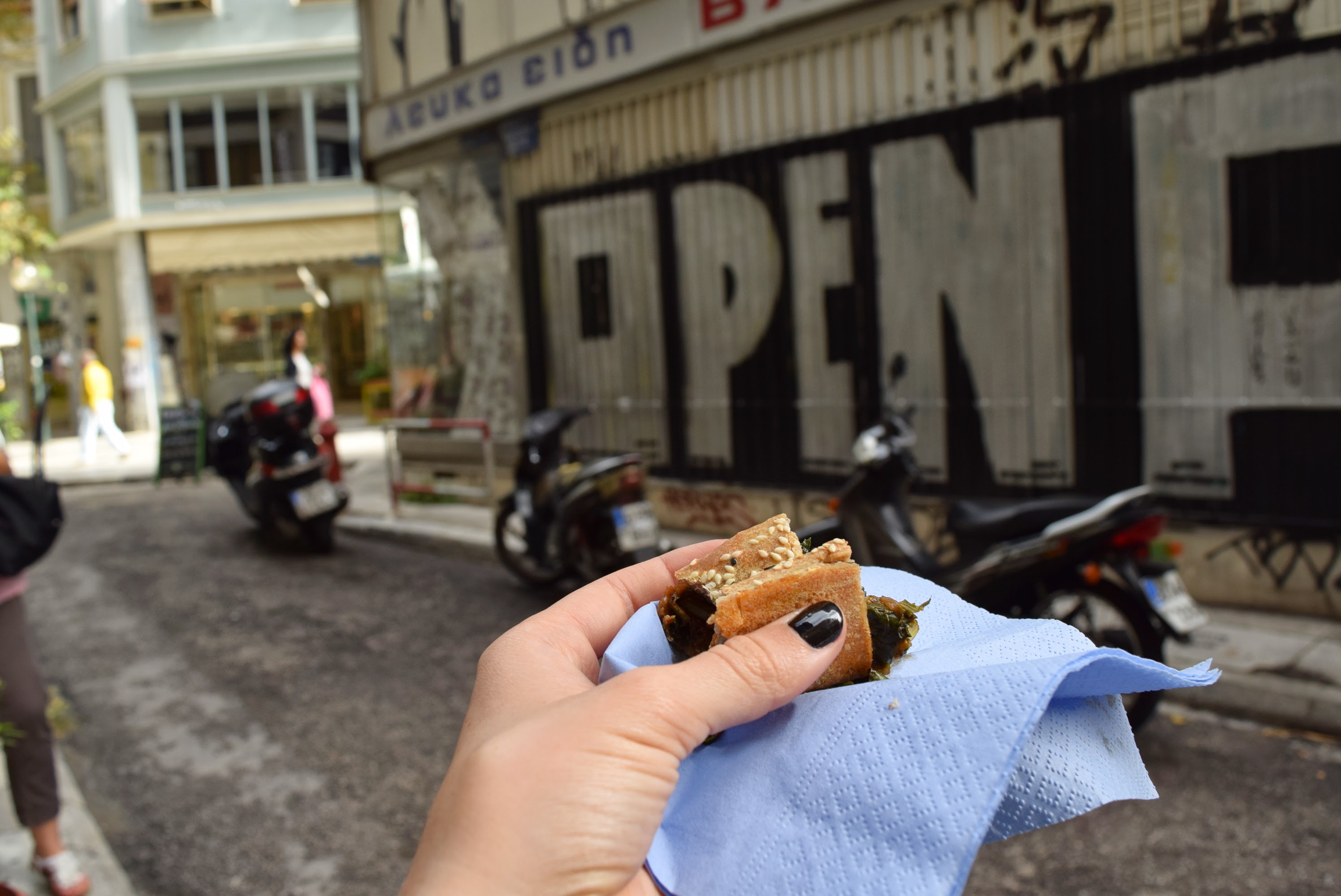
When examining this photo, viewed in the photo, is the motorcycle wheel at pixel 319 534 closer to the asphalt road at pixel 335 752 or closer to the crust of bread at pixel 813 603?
the asphalt road at pixel 335 752

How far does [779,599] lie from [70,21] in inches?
1181

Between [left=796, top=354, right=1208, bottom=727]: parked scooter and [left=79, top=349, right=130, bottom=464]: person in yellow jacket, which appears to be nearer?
[left=796, top=354, right=1208, bottom=727]: parked scooter

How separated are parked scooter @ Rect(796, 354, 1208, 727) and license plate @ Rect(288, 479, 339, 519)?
549 cm

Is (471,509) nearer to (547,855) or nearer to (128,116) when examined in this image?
(547,855)

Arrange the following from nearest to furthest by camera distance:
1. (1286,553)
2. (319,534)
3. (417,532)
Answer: (1286,553) < (319,534) < (417,532)

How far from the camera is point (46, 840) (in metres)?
3.46

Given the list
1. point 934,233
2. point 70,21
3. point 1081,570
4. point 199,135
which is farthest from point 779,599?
point 70,21

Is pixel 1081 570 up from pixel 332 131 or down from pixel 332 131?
down

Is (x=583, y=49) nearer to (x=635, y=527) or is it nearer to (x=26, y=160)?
(x=635, y=527)

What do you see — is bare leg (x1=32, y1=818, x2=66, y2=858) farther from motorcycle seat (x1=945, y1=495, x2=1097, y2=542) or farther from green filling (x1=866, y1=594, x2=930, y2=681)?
motorcycle seat (x1=945, y1=495, x2=1097, y2=542)

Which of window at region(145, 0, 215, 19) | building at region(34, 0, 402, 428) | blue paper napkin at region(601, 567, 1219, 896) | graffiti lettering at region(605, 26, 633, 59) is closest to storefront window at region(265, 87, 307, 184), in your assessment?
building at region(34, 0, 402, 428)

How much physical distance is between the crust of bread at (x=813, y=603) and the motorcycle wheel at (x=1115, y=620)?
126 inches

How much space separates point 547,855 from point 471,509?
967 cm

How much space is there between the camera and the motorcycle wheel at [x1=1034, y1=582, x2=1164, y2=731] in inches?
162
